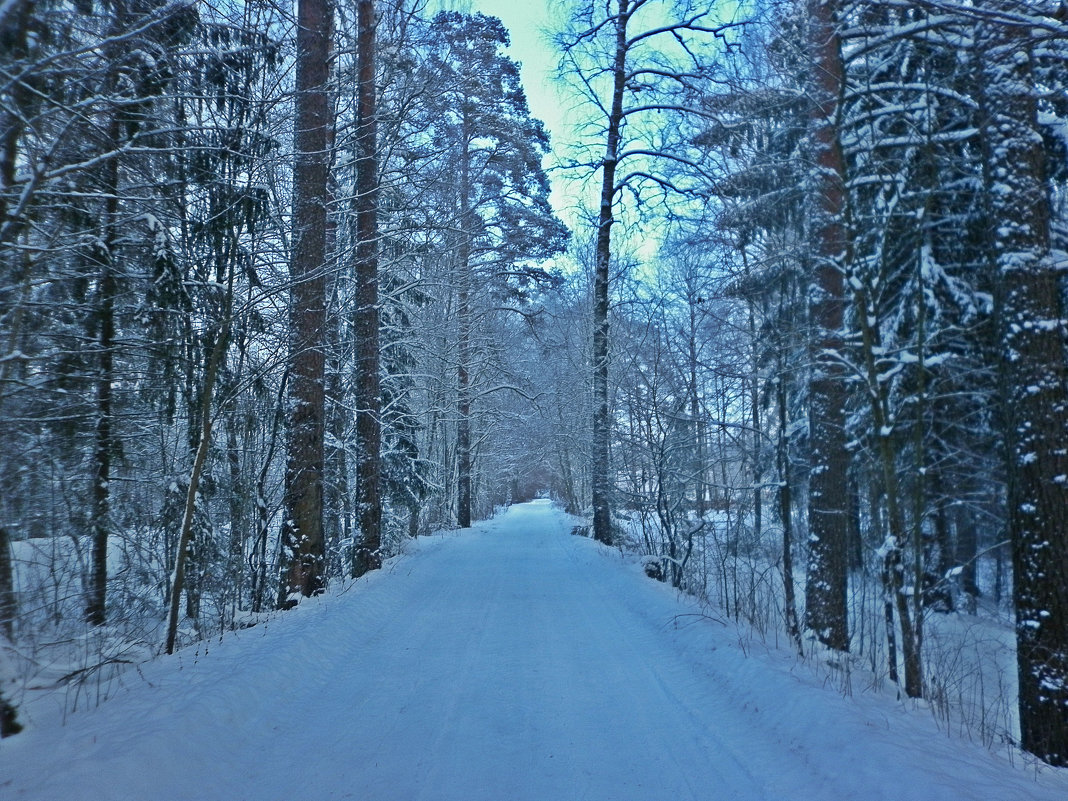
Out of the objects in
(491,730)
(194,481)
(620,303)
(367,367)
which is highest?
(620,303)

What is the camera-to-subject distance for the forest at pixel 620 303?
235 inches

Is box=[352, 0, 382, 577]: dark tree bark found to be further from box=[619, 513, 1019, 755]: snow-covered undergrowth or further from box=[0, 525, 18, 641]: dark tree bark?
box=[0, 525, 18, 641]: dark tree bark

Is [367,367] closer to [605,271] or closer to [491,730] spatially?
[605,271]

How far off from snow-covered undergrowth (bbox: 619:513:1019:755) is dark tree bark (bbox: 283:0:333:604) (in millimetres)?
5823

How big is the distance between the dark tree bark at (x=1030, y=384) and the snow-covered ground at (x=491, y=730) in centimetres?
84

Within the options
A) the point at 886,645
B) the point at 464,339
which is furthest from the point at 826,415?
the point at 464,339

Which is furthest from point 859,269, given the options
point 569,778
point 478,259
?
point 478,259

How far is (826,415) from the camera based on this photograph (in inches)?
396

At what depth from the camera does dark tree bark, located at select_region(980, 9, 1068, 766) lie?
5.80m

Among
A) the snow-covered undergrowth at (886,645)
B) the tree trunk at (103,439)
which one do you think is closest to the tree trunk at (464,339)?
the snow-covered undergrowth at (886,645)

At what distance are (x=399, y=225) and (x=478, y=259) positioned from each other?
31.9ft

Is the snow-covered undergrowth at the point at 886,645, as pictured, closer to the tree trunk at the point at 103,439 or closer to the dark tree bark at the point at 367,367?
the dark tree bark at the point at 367,367

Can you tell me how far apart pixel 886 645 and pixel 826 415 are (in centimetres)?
535

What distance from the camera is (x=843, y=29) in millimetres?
7902
